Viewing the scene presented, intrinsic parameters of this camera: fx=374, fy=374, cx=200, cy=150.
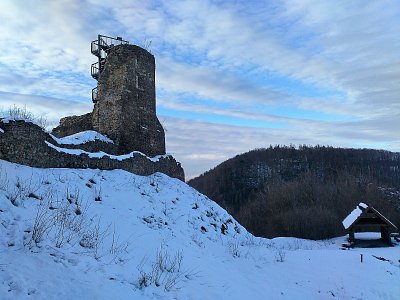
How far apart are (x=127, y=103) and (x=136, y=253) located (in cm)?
1194

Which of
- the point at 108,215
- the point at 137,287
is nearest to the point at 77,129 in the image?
the point at 108,215

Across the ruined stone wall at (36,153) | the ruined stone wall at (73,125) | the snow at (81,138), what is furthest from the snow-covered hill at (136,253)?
the ruined stone wall at (73,125)

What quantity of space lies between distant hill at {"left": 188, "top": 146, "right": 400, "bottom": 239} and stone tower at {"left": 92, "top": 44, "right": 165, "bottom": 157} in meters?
30.1

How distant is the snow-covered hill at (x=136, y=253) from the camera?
6637mm

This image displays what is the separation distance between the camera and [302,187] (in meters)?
64.6

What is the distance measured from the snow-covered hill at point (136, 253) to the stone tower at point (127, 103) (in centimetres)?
378

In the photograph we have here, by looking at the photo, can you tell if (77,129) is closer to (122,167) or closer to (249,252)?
(122,167)

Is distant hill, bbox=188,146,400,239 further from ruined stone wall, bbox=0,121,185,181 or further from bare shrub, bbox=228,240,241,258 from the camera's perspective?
ruined stone wall, bbox=0,121,185,181

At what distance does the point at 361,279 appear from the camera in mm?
11977

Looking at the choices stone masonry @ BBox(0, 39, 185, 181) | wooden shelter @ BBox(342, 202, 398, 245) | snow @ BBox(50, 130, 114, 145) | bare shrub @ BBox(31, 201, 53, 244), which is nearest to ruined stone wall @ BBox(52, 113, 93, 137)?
stone masonry @ BBox(0, 39, 185, 181)

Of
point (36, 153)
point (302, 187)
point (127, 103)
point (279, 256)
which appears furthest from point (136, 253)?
point (302, 187)

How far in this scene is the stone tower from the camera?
19.6 metres

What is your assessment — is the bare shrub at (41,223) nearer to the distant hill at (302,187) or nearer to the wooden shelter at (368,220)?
the wooden shelter at (368,220)

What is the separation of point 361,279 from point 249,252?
3.64 meters
